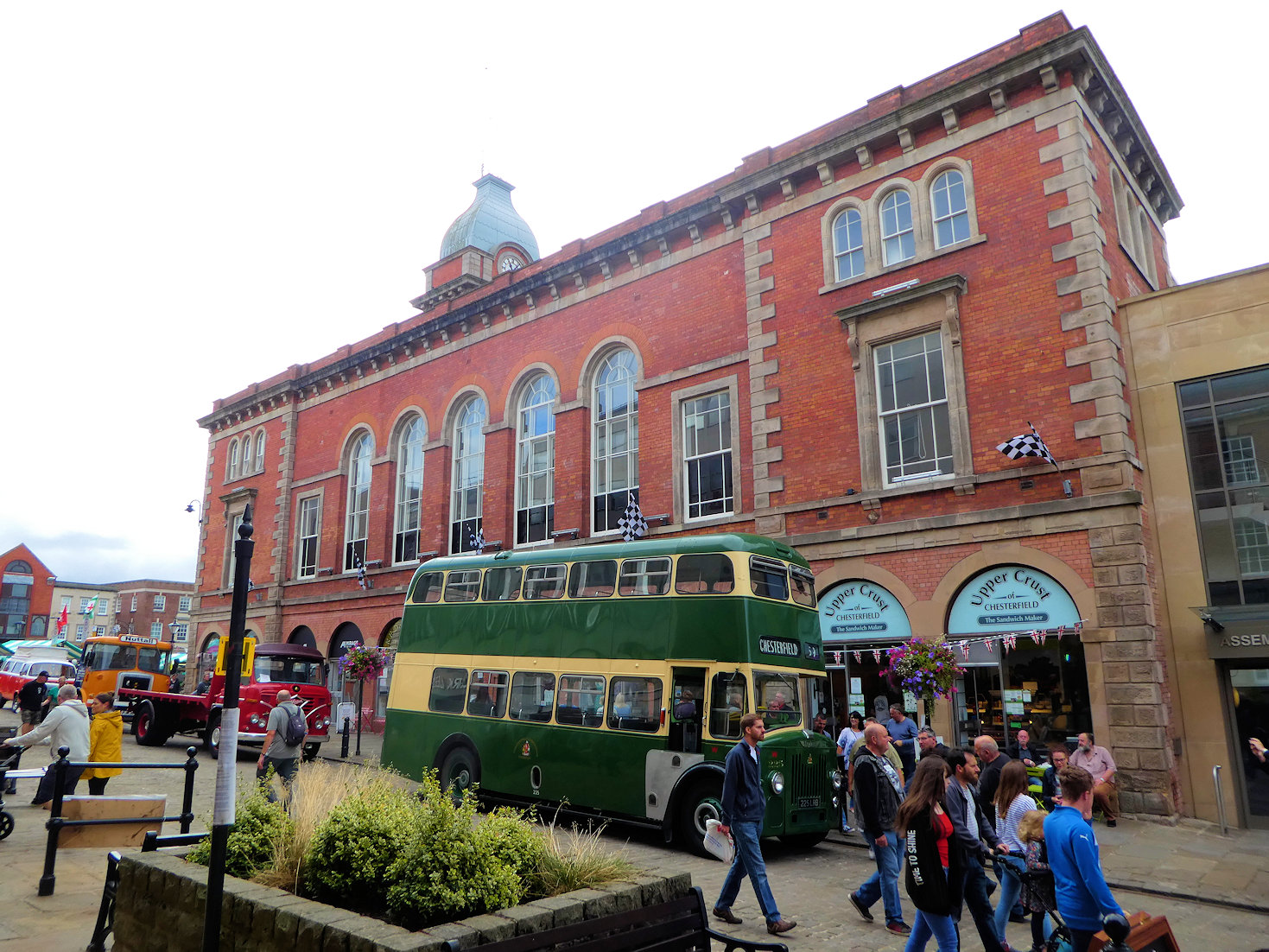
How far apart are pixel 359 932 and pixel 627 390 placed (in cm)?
1873

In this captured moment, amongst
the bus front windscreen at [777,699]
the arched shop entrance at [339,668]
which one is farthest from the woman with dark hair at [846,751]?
the arched shop entrance at [339,668]

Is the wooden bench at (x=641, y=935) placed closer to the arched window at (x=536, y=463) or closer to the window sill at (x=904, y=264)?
the window sill at (x=904, y=264)

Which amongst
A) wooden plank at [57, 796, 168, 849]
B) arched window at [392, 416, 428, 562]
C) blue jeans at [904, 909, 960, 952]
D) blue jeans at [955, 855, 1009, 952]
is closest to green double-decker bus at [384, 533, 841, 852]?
blue jeans at [955, 855, 1009, 952]

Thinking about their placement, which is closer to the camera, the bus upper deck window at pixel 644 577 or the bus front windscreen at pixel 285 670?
the bus upper deck window at pixel 644 577

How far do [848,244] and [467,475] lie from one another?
13.9 m

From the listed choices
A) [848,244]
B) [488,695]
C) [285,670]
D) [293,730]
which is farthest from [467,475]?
[293,730]

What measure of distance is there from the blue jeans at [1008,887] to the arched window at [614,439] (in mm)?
14968

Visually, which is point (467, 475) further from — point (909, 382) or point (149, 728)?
point (909, 382)

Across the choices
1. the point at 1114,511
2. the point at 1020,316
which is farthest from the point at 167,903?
the point at 1020,316

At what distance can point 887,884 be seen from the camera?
7887mm

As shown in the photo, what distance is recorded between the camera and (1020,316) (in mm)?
15711

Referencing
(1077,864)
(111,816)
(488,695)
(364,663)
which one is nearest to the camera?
(1077,864)

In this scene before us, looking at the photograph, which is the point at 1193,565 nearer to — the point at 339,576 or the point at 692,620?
the point at 692,620

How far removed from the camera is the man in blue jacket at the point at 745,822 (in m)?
7.61
